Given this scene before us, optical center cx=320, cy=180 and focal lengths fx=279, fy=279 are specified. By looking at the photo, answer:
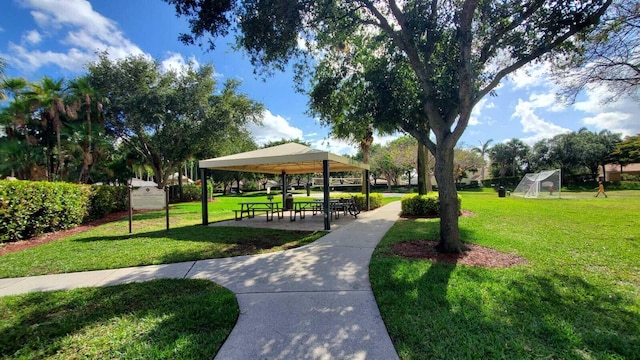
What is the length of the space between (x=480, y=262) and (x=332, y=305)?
11.3 ft

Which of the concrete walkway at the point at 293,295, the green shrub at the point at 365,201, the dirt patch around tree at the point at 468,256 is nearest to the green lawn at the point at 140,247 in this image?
the concrete walkway at the point at 293,295

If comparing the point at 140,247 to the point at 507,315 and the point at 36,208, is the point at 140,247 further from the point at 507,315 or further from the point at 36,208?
the point at 507,315

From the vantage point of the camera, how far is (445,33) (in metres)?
7.01

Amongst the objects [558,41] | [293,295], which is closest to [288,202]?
[293,295]

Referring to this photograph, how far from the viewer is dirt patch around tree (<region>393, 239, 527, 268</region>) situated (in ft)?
17.7

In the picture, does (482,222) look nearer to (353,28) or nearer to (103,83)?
(353,28)

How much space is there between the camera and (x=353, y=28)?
7.85 meters

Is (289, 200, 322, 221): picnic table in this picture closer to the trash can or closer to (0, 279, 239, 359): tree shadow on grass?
the trash can

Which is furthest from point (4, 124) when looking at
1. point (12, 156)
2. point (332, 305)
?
point (332, 305)

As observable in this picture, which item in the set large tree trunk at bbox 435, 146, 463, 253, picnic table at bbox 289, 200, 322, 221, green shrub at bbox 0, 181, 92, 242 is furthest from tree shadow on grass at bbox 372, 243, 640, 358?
green shrub at bbox 0, 181, 92, 242

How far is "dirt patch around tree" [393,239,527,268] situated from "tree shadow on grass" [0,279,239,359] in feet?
12.9

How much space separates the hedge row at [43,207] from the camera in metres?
7.62

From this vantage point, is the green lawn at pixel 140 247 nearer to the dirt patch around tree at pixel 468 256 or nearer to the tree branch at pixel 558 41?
the dirt patch around tree at pixel 468 256

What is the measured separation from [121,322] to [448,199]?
19.2ft
